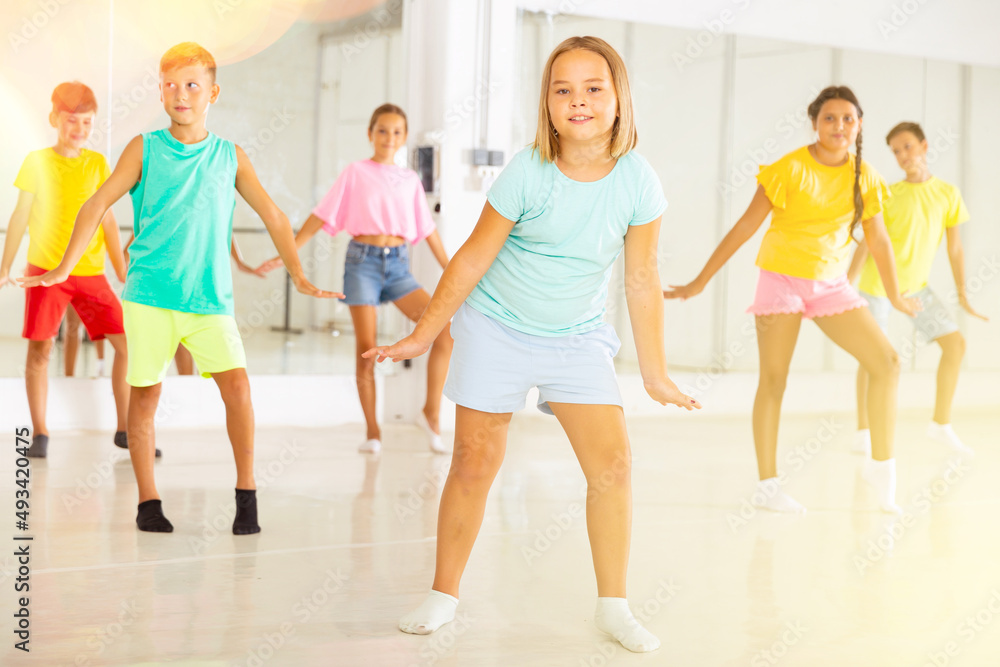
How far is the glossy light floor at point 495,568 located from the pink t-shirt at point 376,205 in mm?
988

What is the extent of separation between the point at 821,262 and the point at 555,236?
5.61 ft

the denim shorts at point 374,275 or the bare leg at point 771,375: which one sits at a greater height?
the denim shorts at point 374,275

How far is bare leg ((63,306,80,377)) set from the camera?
4.71 meters

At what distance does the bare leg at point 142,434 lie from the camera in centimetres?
295

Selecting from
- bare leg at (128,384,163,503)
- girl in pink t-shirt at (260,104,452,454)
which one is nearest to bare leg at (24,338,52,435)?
girl in pink t-shirt at (260,104,452,454)

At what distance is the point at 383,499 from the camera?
3486 mm

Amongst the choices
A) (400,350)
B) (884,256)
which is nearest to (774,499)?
(884,256)

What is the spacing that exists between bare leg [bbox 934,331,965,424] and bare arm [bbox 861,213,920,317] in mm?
1543

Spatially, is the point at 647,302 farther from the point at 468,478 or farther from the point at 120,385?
the point at 120,385

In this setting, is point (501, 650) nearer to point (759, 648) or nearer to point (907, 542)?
point (759, 648)

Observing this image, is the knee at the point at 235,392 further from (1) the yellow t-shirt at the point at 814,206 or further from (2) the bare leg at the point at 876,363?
(2) the bare leg at the point at 876,363

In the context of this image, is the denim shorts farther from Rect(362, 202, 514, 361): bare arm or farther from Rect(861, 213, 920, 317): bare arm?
Rect(362, 202, 514, 361): bare arm

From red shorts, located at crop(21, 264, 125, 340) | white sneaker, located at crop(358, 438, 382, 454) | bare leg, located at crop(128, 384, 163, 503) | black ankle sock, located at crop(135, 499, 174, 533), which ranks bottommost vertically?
black ankle sock, located at crop(135, 499, 174, 533)

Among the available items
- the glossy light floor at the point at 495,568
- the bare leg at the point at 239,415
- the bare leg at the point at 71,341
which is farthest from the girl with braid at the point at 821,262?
the bare leg at the point at 71,341
